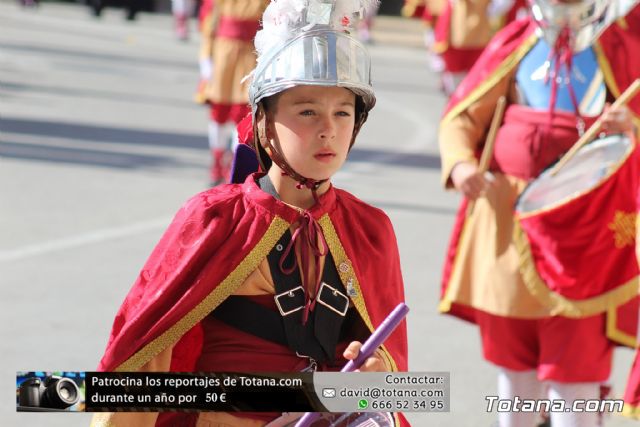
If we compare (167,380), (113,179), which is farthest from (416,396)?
(113,179)

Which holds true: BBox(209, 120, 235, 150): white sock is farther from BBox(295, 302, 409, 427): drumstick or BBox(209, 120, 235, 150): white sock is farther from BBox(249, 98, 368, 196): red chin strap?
BBox(295, 302, 409, 427): drumstick

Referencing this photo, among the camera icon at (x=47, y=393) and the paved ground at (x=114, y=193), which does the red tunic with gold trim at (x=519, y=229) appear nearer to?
the paved ground at (x=114, y=193)

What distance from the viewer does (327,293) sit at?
3311mm

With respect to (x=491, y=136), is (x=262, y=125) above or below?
above

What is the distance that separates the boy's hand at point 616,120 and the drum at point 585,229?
10 centimetres

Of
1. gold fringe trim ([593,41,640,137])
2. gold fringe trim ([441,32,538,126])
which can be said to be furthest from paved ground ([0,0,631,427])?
gold fringe trim ([593,41,640,137])

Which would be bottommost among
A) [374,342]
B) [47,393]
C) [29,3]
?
[29,3]

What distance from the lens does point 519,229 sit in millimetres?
5043

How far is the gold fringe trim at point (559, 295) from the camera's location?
494 centimetres

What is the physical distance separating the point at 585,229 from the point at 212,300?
2.05 metres
